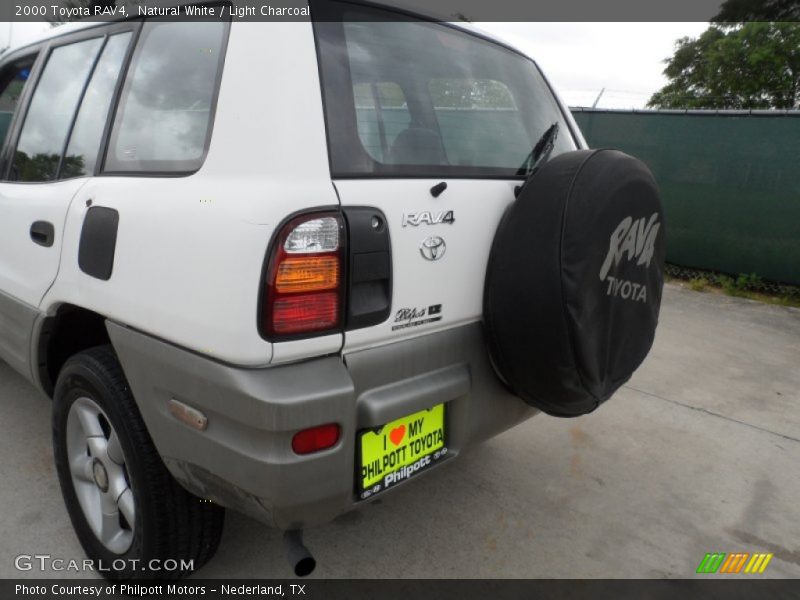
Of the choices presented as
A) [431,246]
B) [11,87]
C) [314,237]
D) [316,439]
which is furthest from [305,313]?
[11,87]

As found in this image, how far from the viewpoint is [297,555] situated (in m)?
1.62

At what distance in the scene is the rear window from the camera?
1633mm

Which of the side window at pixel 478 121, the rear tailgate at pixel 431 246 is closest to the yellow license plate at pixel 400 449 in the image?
the rear tailgate at pixel 431 246

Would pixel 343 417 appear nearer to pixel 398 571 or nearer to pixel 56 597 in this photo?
pixel 398 571

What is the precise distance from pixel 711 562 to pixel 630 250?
1280 millimetres

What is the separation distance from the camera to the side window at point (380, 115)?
167cm

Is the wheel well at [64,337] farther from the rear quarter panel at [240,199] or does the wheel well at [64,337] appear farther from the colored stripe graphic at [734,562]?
Result: the colored stripe graphic at [734,562]

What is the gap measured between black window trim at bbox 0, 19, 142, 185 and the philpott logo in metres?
1.65

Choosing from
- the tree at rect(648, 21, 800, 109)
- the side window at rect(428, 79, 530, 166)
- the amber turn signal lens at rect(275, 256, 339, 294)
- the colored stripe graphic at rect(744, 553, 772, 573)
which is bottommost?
the colored stripe graphic at rect(744, 553, 772, 573)

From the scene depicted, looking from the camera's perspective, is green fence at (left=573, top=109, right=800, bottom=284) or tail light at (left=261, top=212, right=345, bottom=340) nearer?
tail light at (left=261, top=212, right=345, bottom=340)

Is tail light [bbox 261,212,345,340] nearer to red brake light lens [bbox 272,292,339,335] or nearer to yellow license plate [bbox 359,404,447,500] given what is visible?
red brake light lens [bbox 272,292,339,335]

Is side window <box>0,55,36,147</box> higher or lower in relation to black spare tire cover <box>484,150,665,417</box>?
higher

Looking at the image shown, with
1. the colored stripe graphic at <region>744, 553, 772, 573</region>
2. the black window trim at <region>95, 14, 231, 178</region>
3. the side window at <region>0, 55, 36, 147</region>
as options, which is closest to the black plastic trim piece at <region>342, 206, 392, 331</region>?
the black window trim at <region>95, 14, 231, 178</region>

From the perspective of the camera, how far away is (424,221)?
171 cm
